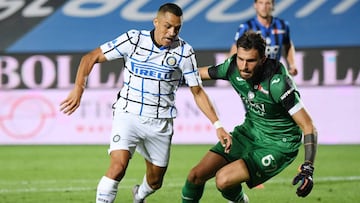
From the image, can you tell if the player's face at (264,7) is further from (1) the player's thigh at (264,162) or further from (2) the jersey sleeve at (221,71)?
(1) the player's thigh at (264,162)

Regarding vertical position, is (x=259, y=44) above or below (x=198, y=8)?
above

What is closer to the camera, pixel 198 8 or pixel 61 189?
pixel 61 189

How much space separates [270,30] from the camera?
10.9 m

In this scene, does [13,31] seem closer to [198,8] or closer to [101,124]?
[101,124]

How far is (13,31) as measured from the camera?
51.4 ft

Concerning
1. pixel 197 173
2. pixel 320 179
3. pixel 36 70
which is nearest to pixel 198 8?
pixel 36 70

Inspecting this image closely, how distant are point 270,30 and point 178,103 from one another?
459 centimetres

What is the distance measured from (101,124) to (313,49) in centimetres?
395

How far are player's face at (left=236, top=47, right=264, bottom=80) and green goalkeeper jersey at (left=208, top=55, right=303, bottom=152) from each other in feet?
0.51

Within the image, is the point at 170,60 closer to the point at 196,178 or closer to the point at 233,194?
the point at 196,178

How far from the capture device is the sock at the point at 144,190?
8.19 meters

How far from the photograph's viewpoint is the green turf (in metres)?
9.20

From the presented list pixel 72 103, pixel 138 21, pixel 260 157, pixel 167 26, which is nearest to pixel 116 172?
pixel 72 103

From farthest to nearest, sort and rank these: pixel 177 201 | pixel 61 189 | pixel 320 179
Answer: pixel 320 179 → pixel 61 189 → pixel 177 201
